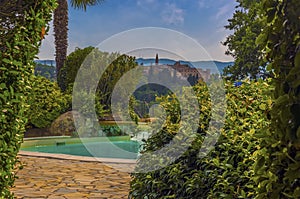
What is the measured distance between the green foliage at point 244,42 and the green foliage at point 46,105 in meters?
4.89

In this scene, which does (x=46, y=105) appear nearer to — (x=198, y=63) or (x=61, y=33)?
(x=61, y=33)

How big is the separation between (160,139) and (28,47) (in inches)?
63.3

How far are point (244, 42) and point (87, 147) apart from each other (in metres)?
4.59

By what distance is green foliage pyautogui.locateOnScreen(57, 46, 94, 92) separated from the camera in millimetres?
12273

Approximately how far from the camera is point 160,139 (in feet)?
11.1

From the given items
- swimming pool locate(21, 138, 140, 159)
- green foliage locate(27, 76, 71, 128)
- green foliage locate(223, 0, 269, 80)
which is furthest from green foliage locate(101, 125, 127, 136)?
green foliage locate(223, 0, 269, 80)

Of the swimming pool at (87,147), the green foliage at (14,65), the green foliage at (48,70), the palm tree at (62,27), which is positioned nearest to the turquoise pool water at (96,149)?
the swimming pool at (87,147)

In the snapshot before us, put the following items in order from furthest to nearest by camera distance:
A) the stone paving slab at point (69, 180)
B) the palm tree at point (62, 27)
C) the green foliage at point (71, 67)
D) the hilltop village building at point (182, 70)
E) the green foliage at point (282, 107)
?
the palm tree at point (62, 27)
the green foliage at point (71, 67)
the hilltop village building at point (182, 70)
the stone paving slab at point (69, 180)
the green foliage at point (282, 107)

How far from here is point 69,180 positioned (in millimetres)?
5387

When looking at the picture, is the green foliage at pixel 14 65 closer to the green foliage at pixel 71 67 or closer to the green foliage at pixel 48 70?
the green foliage at pixel 71 67

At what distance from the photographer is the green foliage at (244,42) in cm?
863

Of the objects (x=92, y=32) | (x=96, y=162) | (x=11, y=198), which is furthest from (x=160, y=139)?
(x=92, y=32)

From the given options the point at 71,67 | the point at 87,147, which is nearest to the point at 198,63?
the point at 87,147

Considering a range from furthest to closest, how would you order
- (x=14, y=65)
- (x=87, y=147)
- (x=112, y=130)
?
(x=112, y=130) < (x=87, y=147) < (x=14, y=65)
